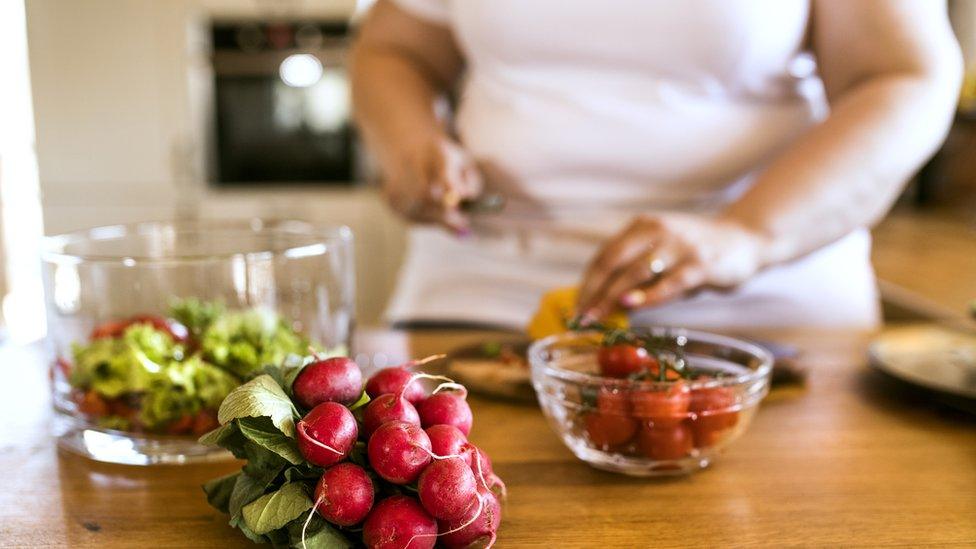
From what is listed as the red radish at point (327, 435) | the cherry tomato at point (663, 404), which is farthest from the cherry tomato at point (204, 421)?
the cherry tomato at point (663, 404)

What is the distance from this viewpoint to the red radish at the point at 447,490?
44 cm

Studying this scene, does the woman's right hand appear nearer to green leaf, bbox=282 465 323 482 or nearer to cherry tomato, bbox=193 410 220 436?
cherry tomato, bbox=193 410 220 436

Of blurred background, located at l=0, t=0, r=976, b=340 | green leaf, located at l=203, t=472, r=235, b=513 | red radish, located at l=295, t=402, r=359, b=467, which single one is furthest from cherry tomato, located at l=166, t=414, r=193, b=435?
blurred background, located at l=0, t=0, r=976, b=340

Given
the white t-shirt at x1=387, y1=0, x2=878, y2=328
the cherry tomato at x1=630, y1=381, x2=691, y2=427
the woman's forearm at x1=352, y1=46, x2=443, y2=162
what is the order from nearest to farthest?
the cherry tomato at x1=630, y1=381, x2=691, y2=427, the white t-shirt at x1=387, y1=0, x2=878, y2=328, the woman's forearm at x1=352, y1=46, x2=443, y2=162

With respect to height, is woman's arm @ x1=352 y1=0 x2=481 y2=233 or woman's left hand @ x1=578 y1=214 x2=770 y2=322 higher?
woman's arm @ x1=352 y1=0 x2=481 y2=233

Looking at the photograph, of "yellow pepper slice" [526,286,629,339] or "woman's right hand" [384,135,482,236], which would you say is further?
"woman's right hand" [384,135,482,236]

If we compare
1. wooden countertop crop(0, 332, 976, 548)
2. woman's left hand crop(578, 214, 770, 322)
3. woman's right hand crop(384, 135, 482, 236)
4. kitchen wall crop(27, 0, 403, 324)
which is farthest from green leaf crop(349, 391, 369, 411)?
kitchen wall crop(27, 0, 403, 324)

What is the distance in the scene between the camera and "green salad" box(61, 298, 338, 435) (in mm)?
641

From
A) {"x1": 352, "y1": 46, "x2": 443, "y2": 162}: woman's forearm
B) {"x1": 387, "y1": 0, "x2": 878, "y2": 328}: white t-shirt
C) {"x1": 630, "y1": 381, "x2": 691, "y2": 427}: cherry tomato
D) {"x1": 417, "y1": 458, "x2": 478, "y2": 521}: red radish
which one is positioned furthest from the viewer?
{"x1": 352, "y1": 46, "x2": 443, "y2": 162}: woman's forearm

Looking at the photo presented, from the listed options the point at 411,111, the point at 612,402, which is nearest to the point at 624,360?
the point at 612,402

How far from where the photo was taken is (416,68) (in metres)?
1.31

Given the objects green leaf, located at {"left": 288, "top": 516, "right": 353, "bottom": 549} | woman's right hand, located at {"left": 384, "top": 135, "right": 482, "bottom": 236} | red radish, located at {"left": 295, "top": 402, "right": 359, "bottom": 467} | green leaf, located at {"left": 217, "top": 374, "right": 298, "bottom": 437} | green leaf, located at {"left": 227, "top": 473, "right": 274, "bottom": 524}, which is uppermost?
woman's right hand, located at {"left": 384, "top": 135, "right": 482, "bottom": 236}

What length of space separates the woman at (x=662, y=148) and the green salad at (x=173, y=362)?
13.8 inches

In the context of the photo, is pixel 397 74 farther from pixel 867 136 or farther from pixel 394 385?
pixel 394 385
